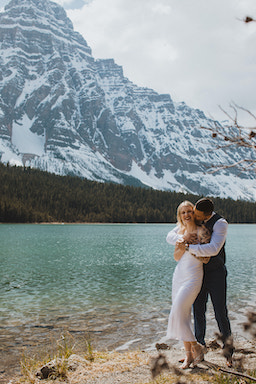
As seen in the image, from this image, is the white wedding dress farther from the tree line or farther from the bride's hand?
the tree line

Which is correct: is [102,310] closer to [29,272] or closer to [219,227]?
[219,227]

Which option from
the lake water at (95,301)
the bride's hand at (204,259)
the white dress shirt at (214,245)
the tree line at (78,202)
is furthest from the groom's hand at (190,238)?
the tree line at (78,202)

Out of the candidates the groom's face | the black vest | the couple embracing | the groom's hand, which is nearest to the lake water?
the couple embracing

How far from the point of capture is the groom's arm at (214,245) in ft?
18.4

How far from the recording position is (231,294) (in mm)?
15289

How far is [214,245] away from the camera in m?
5.65

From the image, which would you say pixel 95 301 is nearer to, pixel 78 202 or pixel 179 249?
pixel 179 249

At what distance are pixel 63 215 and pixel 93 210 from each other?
46.8 ft

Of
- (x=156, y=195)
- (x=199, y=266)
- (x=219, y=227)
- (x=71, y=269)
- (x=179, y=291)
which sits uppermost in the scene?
(x=156, y=195)

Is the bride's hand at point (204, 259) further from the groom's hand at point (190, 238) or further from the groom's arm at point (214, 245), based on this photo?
the groom's hand at point (190, 238)

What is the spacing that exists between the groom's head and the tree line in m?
96.0

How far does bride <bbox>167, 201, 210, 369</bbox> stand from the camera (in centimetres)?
571

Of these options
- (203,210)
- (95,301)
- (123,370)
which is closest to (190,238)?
(203,210)

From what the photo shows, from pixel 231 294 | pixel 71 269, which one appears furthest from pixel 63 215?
pixel 231 294
